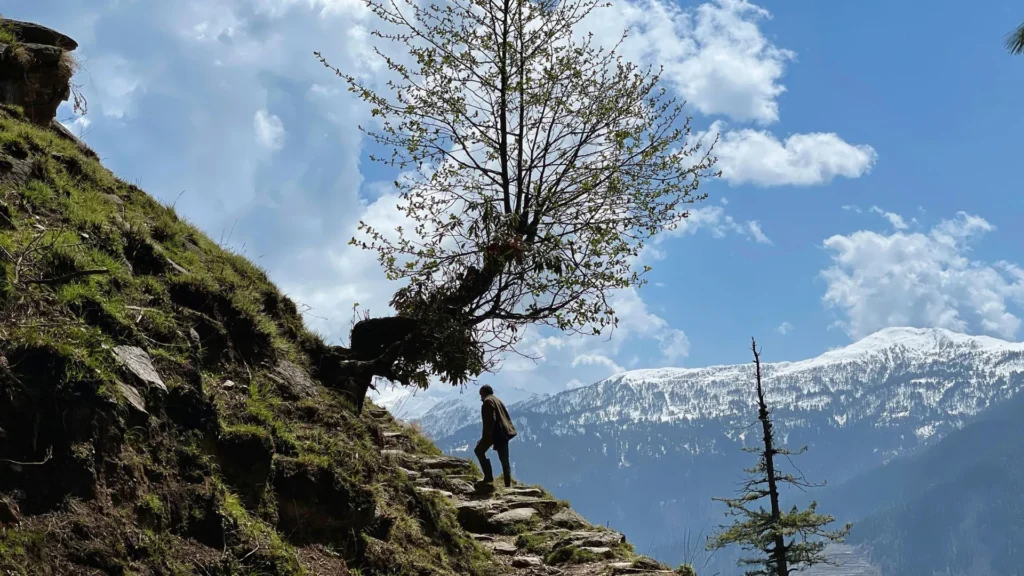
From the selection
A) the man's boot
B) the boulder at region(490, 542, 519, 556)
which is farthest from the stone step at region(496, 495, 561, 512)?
the boulder at region(490, 542, 519, 556)

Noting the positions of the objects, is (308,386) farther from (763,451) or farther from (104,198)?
(763,451)

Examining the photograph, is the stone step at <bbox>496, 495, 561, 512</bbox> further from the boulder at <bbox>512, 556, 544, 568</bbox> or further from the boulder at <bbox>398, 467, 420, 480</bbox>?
the boulder at <bbox>512, 556, 544, 568</bbox>

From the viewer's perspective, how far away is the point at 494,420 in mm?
21219

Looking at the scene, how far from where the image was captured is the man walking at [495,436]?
20.8 metres

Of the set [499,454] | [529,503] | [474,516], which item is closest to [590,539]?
[529,503]

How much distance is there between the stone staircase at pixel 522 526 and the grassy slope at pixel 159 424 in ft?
5.94

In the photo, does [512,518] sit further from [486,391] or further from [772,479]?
[772,479]

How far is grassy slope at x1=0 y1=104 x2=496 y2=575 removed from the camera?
298 inches

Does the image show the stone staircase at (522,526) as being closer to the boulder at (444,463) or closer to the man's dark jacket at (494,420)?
the boulder at (444,463)

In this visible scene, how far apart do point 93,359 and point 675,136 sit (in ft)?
42.1

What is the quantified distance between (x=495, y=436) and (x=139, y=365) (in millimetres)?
12681

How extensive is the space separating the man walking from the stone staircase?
0.47 metres

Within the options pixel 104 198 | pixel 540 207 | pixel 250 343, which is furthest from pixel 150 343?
pixel 540 207

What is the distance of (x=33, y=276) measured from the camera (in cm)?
930
